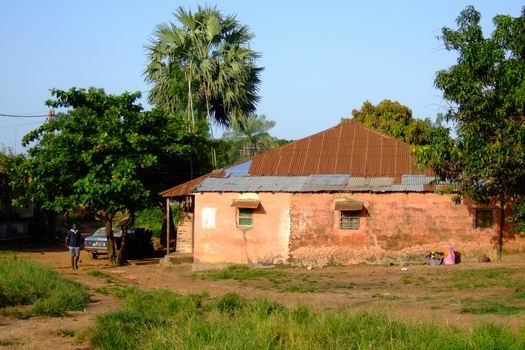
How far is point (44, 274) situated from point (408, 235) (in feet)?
42.2

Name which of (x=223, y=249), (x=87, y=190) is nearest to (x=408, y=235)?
(x=223, y=249)

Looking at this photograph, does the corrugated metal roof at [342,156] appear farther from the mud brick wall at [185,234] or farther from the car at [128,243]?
the car at [128,243]

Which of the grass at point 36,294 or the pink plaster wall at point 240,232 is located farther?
the pink plaster wall at point 240,232

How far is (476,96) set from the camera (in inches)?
665

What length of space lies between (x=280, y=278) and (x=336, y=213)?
407 cm

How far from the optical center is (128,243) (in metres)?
31.2

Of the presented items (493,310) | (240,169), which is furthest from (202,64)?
(493,310)

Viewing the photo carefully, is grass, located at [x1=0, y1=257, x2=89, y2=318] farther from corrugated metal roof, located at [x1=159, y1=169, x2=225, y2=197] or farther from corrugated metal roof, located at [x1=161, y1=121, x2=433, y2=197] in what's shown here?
corrugated metal roof, located at [x1=161, y1=121, x2=433, y2=197]

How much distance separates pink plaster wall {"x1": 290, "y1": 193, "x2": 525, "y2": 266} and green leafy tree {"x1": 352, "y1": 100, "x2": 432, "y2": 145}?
560 inches

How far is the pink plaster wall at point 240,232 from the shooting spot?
82.7 feet

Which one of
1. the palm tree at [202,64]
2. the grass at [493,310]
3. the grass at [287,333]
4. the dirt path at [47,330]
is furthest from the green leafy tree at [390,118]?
the grass at [287,333]

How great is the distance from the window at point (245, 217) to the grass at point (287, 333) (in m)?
13.9

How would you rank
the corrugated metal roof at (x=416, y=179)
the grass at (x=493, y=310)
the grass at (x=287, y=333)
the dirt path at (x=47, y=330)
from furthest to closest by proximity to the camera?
1. the corrugated metal roof at (x=416, y=179)
2. the grass at (x=493, y=310)
3. the dirt path at (x=47, y=330)
4. the grass at (x=287, y=333)

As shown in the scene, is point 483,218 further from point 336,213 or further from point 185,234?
point 185,234
